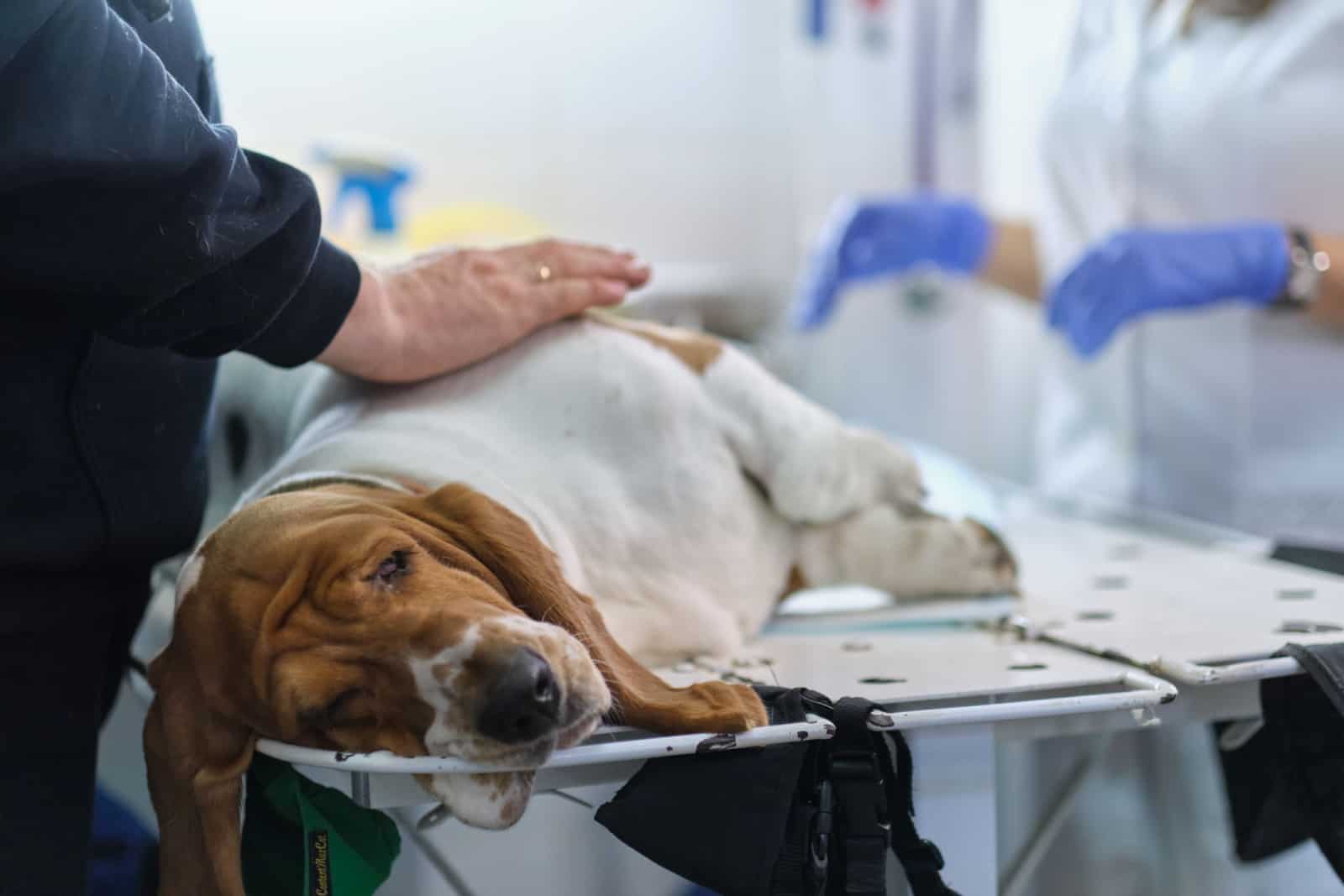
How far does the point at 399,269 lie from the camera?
1.25 metres

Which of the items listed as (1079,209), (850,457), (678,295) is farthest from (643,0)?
(850,457)

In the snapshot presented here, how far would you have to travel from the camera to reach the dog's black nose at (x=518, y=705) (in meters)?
0.84

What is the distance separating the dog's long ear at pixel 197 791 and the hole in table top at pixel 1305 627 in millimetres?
862

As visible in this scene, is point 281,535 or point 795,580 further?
point 795,580

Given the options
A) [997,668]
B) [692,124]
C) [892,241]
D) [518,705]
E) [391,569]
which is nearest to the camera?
[518,705]

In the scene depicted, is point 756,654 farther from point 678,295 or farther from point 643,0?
point 643,0

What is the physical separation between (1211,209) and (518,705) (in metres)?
1.44

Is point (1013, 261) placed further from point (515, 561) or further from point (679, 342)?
point (515, 561)

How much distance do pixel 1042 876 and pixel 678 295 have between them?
1610 millimetres

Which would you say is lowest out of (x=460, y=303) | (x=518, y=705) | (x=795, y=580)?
(x=795, y=580)

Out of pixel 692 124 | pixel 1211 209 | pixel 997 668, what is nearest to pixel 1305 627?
pixel 997 668

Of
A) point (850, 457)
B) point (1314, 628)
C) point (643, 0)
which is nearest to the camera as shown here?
point (1314, 628)

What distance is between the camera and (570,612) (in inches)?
38.2

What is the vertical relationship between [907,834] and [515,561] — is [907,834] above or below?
below
